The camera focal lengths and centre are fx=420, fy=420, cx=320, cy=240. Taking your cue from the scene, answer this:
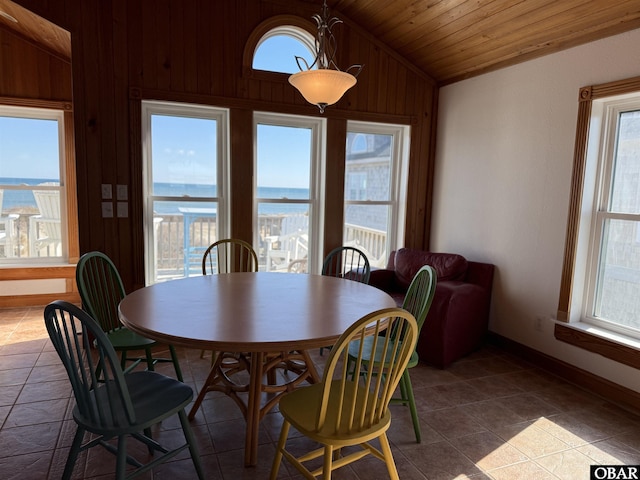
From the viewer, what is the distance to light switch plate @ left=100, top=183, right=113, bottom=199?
3.27 m

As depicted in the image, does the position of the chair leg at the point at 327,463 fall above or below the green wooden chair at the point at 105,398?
below

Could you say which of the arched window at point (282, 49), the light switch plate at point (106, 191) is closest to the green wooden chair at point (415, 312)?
the light switch plate at point (106, 191)

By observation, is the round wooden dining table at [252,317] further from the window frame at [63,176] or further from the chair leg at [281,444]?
the window frame at [63,176]

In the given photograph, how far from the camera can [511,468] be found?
204 centimetres

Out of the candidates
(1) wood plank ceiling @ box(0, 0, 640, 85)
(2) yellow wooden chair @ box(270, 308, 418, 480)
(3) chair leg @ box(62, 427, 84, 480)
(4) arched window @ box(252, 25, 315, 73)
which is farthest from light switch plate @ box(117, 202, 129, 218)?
(2) yellow wooden chair @ box(270, 308, 418, 480)

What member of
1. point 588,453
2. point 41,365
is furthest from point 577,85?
point 41,365

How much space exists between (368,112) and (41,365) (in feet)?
11.2

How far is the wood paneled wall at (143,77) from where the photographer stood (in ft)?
10.3

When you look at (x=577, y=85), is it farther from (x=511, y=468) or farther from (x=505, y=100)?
(x=511, y=468)

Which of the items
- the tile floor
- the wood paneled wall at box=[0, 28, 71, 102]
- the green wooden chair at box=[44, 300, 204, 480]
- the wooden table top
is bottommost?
the tile floor

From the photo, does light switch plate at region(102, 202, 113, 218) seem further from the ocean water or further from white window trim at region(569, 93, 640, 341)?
white window trim at region(569, 93, 640, 341)

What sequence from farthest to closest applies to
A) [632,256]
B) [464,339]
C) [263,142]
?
[263,142]
[464,339]
[632,256]

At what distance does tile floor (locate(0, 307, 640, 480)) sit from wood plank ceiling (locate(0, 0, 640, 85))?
7.87 ft

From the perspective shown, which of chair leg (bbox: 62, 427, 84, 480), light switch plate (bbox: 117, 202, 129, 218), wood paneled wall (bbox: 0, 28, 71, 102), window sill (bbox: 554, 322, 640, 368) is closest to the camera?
chair leg (bbox: 62, 427, 84, 480)
